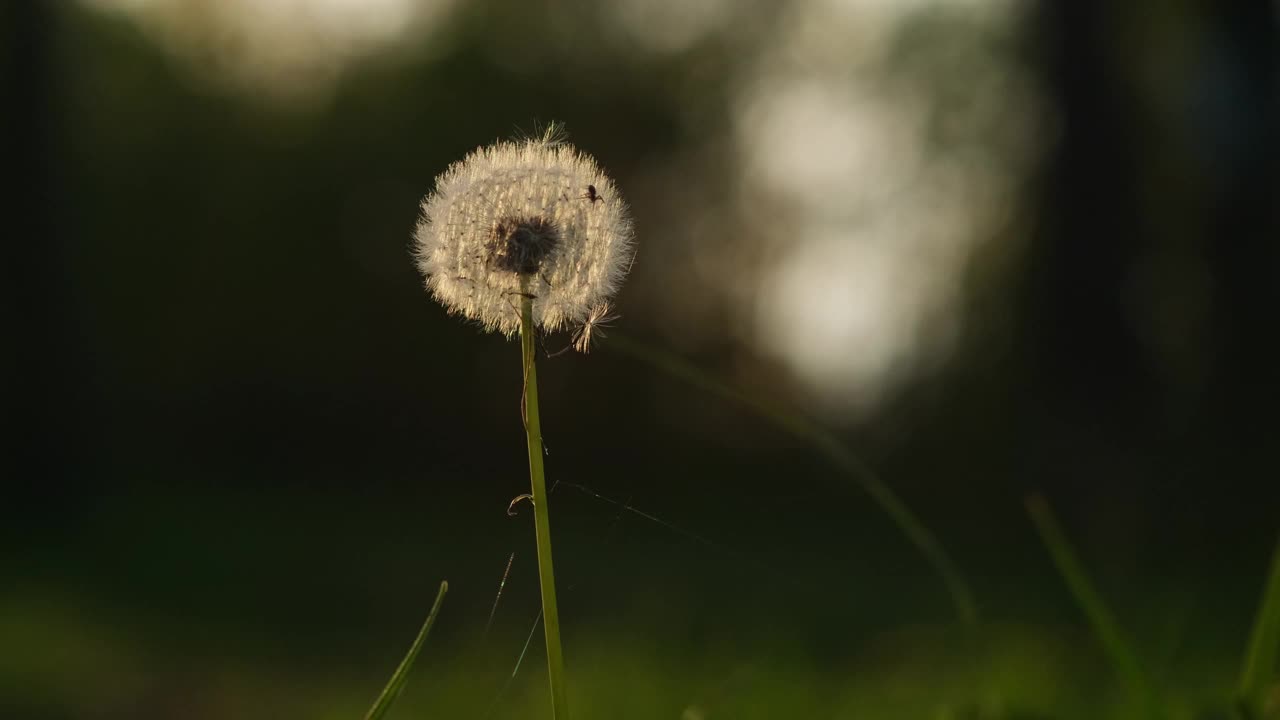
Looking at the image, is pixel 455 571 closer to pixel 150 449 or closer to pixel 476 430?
pixel 476 430

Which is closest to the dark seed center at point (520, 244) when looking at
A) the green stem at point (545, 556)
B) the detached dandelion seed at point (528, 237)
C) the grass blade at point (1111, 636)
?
the detached dandelion seed at point (528, 237)

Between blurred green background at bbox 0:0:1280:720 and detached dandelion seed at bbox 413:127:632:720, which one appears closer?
detached dandelion seed at bbox 413:127:632:720

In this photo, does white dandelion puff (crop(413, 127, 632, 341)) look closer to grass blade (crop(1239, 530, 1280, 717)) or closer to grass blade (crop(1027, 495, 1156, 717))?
grass blade (crop(1027, 495, 1156, 717))

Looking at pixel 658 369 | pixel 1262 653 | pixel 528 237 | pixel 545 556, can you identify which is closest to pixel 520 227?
pixel 528 237

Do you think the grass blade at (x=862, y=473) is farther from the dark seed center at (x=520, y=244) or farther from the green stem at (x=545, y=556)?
the green stem at (x=545, y=556)

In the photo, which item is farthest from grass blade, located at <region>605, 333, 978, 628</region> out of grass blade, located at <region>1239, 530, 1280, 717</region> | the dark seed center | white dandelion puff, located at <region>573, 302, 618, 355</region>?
grass blade, located at <region>1239, 530, 1280, 717</region>
